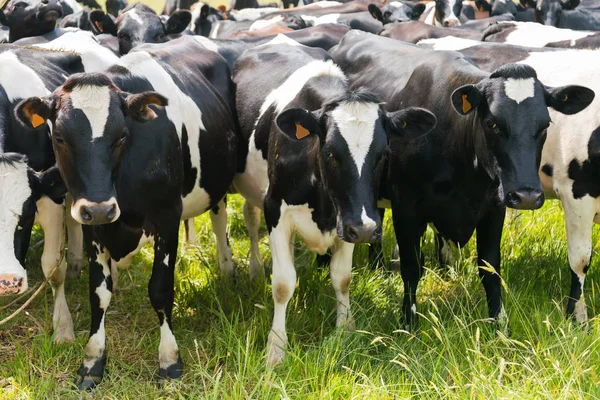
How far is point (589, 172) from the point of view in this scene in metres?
5.27

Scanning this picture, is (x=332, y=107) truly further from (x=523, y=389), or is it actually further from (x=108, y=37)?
(x=108, y=37)

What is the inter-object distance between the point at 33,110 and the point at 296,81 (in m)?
1.83

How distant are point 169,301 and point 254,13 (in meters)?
13.4

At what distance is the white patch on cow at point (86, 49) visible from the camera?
658 cm

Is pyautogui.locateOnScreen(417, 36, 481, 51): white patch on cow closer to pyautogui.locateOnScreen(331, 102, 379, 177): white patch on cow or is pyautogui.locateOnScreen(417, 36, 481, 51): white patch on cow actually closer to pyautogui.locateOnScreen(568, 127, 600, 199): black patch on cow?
pyautogui.locateOnScreen(568, 127, 600, 199): black patch on cow

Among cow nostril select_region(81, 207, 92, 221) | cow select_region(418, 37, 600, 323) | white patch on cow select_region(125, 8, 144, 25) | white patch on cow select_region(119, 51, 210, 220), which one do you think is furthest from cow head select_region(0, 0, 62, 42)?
cow select_region(418, 37, 600, 323)

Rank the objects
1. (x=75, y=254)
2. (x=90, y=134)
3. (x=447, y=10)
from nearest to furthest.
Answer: (x=90, y=134), (x=75, y=254), (x=447, y=10)

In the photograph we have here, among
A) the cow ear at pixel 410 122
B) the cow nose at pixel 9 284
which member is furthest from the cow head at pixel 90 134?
the cow ear at pixel 410 122

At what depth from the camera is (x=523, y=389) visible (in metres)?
4.10

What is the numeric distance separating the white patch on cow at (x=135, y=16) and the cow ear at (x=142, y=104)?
4851mm

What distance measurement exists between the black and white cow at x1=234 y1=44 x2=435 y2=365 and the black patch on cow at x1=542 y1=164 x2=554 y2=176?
3.33 feet

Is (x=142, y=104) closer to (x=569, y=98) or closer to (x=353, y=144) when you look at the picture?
(x=353, y=144)

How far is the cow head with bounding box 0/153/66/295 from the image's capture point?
4.32m

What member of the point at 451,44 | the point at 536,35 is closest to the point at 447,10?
the point at 536,35
